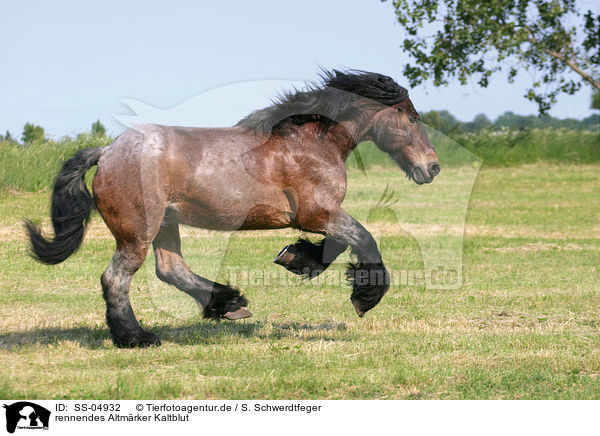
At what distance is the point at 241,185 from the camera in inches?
227

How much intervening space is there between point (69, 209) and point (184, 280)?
108 cm

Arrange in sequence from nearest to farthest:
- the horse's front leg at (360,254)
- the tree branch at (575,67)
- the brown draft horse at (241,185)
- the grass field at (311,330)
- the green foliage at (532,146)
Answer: the grass field at (311,330), the brown draft horse at (241,185), the horse's front leg at (360,254), the tree branch at (575,67), the green foliage at (532,146)

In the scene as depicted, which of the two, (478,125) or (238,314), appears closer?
(238,314)

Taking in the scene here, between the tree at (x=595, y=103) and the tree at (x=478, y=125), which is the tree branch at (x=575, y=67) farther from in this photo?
the tree at (x=595, y=103)

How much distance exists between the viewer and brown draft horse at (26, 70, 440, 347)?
18.6ft

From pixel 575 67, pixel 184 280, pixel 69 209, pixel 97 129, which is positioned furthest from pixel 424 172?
pixel 575 67

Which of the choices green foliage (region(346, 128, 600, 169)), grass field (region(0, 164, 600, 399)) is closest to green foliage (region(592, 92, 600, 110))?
green foliage (region(346, 128, 600, 169))

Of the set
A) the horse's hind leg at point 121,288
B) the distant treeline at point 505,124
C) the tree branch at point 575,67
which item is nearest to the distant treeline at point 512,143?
the distant treeline at point 505,124

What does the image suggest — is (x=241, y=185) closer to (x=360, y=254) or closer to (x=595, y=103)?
(x=360, y=254)

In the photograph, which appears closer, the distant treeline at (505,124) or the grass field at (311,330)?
the grass field at (311,330)
